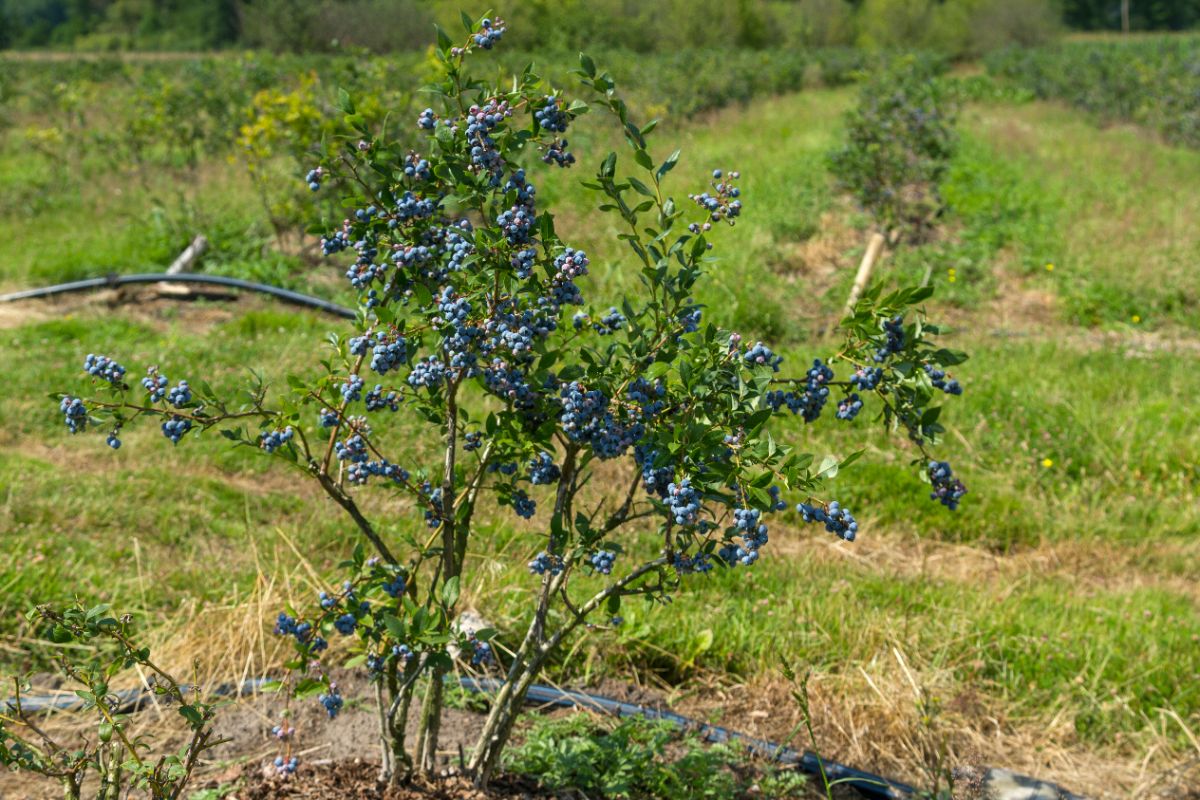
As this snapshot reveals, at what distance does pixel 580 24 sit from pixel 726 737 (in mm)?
27117

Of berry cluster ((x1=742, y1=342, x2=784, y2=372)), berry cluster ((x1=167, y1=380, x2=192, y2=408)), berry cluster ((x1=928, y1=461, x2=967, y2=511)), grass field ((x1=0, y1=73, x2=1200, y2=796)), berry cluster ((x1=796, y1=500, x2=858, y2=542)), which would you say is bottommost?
grass field ((x1=0, y1=73, x2=1200, y2=796))

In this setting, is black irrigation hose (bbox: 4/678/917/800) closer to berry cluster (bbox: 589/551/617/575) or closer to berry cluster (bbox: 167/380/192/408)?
berry cluster (bbox: 589/551/617/575)

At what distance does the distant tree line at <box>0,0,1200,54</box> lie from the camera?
94.6 ft

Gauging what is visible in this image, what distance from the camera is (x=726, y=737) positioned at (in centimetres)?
318

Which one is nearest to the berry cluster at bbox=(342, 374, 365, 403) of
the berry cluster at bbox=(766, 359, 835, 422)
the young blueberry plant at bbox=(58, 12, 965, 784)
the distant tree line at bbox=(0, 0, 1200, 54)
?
the young blueberry plant at bbox=(58, 12, 965, 784)

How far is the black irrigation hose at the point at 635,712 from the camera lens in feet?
10.0

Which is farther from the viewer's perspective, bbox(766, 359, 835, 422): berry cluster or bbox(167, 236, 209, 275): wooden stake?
bbox(167, 236, 209, 275): wooden stake

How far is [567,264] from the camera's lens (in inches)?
80.3

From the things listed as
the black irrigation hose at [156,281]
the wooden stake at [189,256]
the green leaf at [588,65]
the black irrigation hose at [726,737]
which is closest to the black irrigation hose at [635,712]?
the black irrigation hose at [726,737]

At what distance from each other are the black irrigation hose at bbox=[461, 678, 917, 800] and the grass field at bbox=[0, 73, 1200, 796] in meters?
0.14

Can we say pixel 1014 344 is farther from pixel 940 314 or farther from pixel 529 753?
pixel 529 753

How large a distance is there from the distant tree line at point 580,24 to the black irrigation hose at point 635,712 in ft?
65.5

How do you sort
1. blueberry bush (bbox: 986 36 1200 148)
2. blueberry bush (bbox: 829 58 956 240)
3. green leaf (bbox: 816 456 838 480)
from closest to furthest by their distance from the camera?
green leaf (bbox: 816 456 838 480)
blueberry bush (bbox: 829 58 956 240)
blueberry bush (bbox: 986 36 1200 148)

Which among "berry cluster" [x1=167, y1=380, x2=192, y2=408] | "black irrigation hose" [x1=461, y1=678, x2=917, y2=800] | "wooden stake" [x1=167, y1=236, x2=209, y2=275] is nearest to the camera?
"berry cluster" [x1=167, y1=380, x2=192, y2=408]
